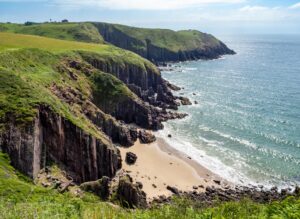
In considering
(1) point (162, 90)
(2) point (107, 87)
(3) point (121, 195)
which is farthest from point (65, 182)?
(1) point (162, 90)

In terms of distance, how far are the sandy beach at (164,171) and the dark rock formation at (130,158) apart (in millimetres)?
800

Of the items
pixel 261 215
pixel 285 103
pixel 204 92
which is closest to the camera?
pixel 261 215

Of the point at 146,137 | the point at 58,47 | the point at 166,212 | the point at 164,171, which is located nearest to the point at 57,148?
the point at 164,171

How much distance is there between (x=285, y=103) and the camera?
123 meters

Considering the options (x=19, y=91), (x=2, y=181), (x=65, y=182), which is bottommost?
(x=65, y=182)

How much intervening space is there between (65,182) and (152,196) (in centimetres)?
1599

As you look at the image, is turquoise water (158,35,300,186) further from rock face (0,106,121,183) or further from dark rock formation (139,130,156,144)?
rock face (0,106,121,183)

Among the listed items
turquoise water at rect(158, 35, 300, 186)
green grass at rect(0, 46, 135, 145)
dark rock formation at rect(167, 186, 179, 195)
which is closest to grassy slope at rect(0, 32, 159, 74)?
green grass at rect(0, 46, 135, 145)

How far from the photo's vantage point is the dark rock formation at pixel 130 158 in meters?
74.9

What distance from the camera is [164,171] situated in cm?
7419

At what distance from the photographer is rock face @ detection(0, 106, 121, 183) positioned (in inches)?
2029

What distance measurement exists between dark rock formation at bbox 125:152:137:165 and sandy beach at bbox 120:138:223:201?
0.80 m

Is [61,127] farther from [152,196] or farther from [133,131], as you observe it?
[133,131]

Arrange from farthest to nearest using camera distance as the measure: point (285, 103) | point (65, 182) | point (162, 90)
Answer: point (162, 90) < point (285, 103) < point (65, 182)
